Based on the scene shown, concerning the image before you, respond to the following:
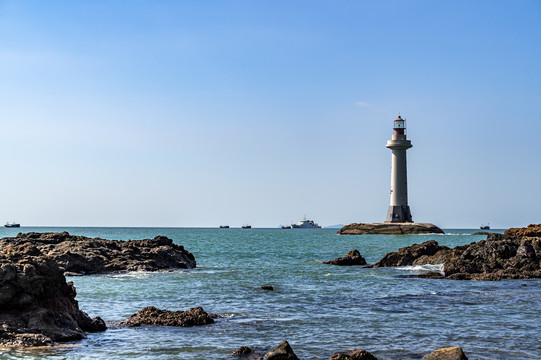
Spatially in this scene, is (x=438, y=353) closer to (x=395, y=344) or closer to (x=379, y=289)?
(x=395, y=344)

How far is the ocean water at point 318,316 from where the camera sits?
1325 cm

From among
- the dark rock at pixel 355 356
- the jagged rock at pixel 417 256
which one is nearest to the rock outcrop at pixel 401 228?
the jagged rock at pixel 417 256

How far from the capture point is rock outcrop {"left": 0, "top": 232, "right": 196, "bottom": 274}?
32.5 metres

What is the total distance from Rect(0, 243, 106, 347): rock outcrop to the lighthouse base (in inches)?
3732

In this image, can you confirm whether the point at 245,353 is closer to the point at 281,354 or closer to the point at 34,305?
the point at 281,354

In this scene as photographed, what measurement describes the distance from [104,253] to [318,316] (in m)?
20.9

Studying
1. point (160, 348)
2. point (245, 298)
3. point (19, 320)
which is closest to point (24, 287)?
point (19, 320)

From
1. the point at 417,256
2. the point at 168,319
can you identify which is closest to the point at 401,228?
the point at 417,256

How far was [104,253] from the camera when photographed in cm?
3550

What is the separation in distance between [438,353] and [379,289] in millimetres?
14925

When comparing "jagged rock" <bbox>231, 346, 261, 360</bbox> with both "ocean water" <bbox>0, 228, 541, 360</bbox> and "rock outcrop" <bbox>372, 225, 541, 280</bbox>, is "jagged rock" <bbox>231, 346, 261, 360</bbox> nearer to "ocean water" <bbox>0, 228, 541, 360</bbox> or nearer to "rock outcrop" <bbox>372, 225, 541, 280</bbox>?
"ocean water" <bbox>0, 228, 541, 360</bbox>

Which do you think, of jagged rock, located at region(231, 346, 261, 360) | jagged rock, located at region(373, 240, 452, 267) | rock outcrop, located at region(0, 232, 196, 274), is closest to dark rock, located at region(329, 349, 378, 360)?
jagged rock, located at region(231, 346, 261, 360)

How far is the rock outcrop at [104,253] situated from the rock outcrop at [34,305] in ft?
56.2

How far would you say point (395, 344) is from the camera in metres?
13.9
